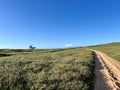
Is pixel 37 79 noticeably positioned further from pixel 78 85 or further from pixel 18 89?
pixel 78 85

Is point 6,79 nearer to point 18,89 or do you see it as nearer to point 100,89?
point 18,89

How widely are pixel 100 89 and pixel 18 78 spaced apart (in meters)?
6.57

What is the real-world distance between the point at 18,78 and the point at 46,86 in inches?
118

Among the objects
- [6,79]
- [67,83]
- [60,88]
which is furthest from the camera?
[6,79]

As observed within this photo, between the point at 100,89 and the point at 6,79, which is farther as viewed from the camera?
the point at 6,79

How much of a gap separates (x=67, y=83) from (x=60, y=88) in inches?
36.5

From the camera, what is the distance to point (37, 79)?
39.8 ft

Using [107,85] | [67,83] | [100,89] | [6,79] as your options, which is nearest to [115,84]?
[107,85]

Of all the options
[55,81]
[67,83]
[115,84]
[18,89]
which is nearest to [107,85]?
[115,84]

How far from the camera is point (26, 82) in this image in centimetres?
1152

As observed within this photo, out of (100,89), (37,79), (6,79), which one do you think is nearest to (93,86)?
(100,89)

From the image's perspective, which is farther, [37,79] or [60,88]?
[37,79]

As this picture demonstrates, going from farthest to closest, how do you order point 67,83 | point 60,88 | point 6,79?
point 6,79
point 67,83
point 60,88

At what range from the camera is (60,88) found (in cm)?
1029
